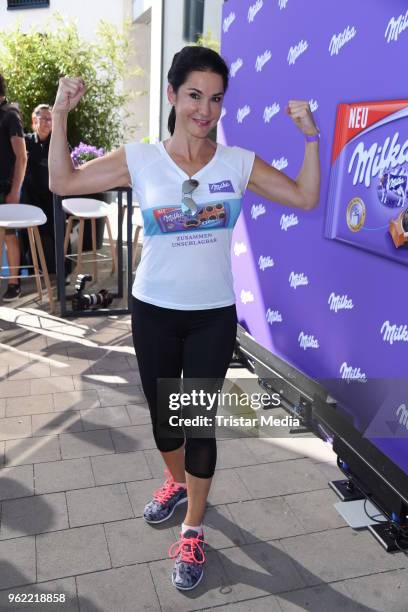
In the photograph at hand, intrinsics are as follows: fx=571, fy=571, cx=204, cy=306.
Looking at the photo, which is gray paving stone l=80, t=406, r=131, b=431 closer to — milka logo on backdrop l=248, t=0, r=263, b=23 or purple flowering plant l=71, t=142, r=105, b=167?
→ milka logo on backdrop l=248, t=0, r=263, b=23

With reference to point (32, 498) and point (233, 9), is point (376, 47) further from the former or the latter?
point (32, 498)

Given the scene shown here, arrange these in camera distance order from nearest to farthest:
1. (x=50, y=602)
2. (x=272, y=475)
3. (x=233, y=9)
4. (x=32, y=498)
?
(x=50, y=602) < (x=32, y=498) < (x=272, y=475) < (x=233, y=9)

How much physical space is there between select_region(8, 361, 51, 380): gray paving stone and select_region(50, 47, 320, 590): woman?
200 cm

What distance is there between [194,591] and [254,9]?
11.1 feet

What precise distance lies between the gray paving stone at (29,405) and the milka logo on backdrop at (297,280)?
1671 millimetres

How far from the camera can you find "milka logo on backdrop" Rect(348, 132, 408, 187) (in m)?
2.42

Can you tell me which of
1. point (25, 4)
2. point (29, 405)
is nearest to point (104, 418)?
point (29, 405)

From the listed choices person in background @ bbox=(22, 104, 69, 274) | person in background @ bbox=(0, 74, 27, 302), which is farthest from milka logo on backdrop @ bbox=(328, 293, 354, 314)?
person in background @ bbox=(22, 104, 69, 274)

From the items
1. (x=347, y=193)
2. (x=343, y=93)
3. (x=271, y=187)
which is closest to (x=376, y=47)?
(x=343, y=93)

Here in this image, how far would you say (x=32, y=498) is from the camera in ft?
8.89

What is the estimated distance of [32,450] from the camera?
3094 millimetres

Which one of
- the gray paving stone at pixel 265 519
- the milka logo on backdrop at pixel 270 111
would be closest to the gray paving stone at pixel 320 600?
the gray paving stone at pixel 265 519

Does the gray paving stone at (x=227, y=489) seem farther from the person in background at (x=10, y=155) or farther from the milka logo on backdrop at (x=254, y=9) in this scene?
the person in background at (x=10, y=155)

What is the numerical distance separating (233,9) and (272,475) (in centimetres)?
314
